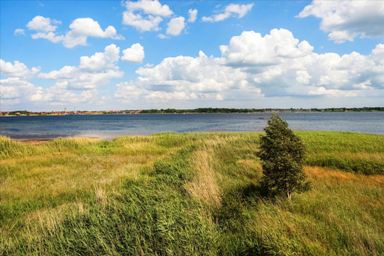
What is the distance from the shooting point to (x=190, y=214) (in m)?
6.32

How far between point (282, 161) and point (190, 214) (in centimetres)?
366

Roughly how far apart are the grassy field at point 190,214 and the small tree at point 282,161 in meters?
0.46

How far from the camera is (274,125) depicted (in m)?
9.15

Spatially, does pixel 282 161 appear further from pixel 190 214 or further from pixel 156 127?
pixel 156 127

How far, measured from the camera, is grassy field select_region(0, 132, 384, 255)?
17.5ft

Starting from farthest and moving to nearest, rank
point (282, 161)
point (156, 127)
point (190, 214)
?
point (156, 127), point (282, 161), point (190, 214)

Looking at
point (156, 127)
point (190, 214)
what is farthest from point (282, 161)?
point (156, 127)

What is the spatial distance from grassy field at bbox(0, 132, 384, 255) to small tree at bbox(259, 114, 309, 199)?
46 cm

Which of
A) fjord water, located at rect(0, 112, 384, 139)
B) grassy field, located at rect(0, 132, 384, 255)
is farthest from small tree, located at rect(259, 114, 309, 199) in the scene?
fjord water, located at rect(0, 112, 384, 139)

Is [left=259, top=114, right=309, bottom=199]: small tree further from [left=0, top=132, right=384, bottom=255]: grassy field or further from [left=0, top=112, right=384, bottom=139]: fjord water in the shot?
[left=0, top=112, right=384, bottom=139]: fjord water

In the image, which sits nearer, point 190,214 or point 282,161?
point 190,214

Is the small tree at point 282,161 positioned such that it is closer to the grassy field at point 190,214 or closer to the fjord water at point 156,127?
the grassy field at point 190,214

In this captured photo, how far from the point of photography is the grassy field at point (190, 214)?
5332 millimetres

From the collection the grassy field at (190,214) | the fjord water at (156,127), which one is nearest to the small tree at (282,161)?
the grassy field at (190,214)
